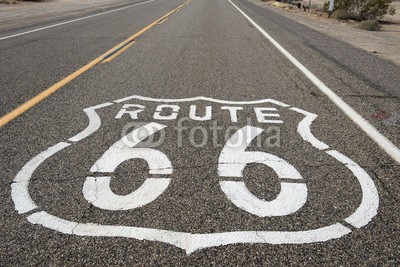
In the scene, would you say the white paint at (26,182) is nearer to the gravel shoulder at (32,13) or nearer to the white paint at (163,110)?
the white paint at (163,110)

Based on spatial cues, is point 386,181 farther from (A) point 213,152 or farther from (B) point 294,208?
(A) point 213,152

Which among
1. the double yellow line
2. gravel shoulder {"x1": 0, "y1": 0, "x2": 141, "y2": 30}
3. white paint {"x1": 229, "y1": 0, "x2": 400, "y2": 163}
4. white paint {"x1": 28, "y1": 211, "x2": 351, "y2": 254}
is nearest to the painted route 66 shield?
white paint {"x1": 28, "y1": 211, "x2": 351, "y2": 254}

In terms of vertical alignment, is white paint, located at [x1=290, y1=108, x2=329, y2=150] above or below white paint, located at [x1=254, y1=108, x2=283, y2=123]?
below

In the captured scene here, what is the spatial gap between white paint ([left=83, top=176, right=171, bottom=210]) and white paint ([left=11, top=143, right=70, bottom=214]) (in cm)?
35

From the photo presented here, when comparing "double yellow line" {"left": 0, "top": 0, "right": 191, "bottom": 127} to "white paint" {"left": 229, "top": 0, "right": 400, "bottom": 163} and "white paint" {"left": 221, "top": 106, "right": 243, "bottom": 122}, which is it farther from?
"white paint" {"left": 229, "top": 0, "right": 400, "bottom": 163}

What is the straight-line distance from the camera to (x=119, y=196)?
218cm

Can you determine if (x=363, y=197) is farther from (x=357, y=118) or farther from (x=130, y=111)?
(x=130, y=111)

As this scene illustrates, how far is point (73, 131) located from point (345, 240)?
2461 mm

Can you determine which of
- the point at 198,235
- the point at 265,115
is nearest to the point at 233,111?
the point at 265,115

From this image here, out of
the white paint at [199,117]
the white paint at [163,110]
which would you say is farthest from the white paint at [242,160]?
the white paint at [163,110]

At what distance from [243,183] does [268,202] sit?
25 cm

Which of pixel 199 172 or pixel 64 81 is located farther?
pixel 64 81

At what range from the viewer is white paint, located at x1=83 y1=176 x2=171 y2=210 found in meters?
2.10

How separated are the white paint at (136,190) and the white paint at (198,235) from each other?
210mm
